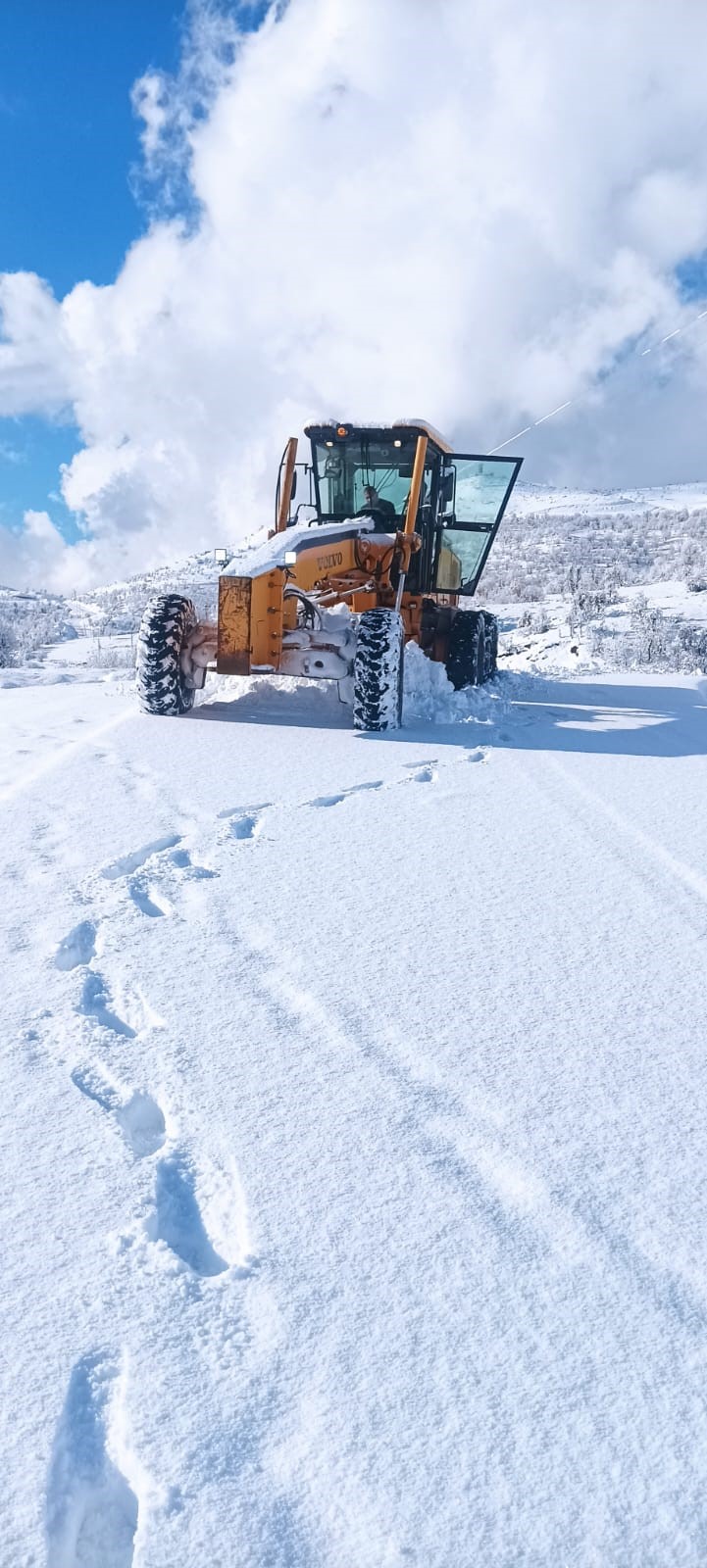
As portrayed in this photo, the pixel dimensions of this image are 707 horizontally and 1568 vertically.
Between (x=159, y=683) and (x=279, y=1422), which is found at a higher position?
(x=159, y=683)

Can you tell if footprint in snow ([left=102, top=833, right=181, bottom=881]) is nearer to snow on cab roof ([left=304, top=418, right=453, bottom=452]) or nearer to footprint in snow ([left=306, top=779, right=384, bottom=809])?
footprint in snow ([left=306, top=779, right=384, bottom=809])

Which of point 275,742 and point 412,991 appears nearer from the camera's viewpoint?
point 412,991

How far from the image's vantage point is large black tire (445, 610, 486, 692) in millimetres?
9805

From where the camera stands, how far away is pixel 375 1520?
126 centimetres

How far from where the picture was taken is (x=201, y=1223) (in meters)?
1.83

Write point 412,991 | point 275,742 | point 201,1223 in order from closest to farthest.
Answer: point 201,1223 < point 412,991 < point 275,742

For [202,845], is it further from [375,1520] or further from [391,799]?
[375,1520]

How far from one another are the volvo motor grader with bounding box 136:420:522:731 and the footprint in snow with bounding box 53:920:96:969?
4.36m

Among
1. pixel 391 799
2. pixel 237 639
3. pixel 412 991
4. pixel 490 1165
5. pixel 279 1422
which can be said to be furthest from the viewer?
pixel 237 639

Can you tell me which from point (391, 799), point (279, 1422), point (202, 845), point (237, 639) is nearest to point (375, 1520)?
point (279, 1422)

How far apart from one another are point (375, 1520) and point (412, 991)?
157 cm

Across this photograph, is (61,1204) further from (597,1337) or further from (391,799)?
(391,799)

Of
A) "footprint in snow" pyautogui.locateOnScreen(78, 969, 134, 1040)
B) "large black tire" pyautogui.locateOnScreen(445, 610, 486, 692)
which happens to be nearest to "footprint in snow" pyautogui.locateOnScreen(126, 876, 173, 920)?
"footprint in snow" pyautogui.locateOnScreen(78, 969, 134, 1040)

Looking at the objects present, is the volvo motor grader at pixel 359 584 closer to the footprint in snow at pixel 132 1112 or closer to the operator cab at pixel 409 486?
the operator cab at pixel 409 486
